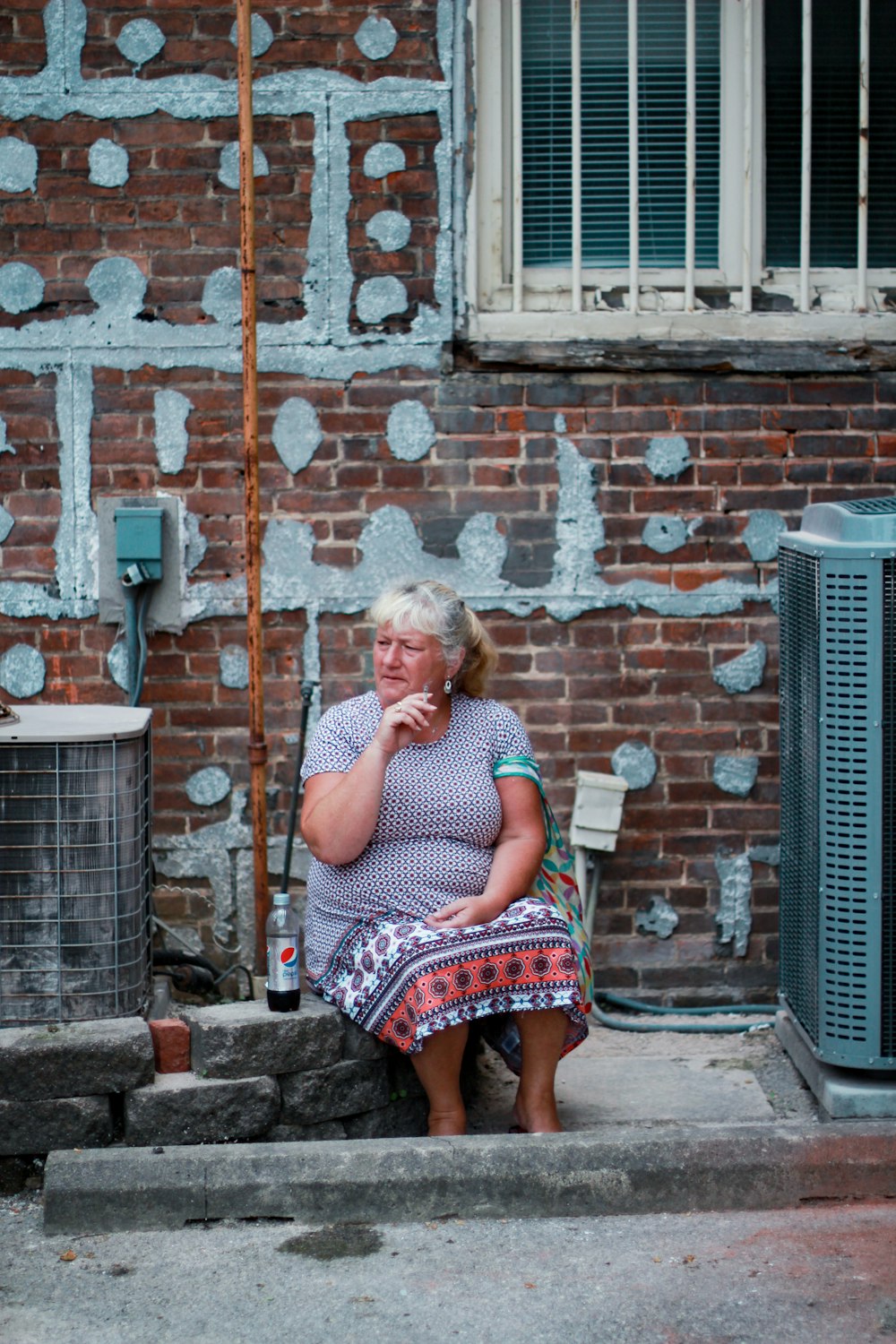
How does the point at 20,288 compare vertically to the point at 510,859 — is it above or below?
above

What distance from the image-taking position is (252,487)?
460 centimetres

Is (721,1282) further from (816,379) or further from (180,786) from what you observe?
(816,379)

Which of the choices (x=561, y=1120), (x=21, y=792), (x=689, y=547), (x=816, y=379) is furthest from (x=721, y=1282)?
(x=816, y=379)

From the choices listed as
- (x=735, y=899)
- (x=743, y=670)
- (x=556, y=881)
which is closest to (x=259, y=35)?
(x=743, y=670)

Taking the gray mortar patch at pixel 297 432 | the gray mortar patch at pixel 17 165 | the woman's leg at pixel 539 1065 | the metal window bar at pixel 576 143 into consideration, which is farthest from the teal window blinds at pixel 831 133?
the woman's leg at pixel 539 1065

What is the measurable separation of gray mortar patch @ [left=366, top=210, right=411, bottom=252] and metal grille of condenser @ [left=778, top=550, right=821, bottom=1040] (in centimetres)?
161

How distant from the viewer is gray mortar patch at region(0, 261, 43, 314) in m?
4.89

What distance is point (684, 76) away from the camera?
4.98m

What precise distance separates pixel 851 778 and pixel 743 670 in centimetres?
117

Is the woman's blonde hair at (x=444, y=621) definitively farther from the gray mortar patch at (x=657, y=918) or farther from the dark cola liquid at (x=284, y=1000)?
the gray mortar patch at (x=657, y=918)

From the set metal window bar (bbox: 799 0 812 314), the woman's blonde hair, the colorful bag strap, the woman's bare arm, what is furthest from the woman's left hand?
metal window bar (bbox: 799 0 812 314)

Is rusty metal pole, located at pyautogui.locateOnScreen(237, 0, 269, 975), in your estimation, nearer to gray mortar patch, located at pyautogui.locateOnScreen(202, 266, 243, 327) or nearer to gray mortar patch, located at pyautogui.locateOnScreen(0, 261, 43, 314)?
gray mortar patch, located at pyautogui.locateOnScreen(202, 266, 243, 327)

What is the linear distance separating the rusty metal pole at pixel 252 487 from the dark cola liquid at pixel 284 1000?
68 cm

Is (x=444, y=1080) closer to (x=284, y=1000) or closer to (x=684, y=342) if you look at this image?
(x=284, y=1000)
